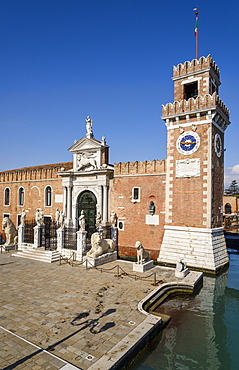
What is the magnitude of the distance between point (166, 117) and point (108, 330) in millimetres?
13593

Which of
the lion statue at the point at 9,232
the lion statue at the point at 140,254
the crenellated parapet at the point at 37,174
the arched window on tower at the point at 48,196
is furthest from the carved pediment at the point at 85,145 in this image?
the lion statue at the point at 140,254

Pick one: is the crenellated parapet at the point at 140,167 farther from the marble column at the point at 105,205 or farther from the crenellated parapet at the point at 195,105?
the crenellated parapet at the point at 195,105

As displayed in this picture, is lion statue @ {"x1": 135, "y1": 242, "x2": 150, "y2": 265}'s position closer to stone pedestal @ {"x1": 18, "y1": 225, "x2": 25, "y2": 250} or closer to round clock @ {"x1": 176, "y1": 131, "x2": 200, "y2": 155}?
round clock @ {"x1": 176, "y1": 131, "x2": 200, "y2": 155}

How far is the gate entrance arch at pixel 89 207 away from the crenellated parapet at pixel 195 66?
36.2 feet

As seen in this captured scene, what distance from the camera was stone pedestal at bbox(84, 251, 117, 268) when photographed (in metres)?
14.2

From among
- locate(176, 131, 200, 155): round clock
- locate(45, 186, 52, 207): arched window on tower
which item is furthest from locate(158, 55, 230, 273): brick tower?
locate(45, 186, 52, 207): arched window on tower

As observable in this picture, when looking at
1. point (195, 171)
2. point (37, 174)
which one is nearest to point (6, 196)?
point (37, 174)

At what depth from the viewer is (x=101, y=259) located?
14.8 meters

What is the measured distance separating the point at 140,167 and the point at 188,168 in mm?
3807

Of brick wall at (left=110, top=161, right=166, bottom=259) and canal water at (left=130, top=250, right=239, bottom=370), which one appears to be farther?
brick wall at (left=110, top=161, right=166, bottom=259)

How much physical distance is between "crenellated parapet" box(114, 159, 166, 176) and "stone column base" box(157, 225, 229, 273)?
162 inches

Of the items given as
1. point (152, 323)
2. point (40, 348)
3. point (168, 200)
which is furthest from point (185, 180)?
point (40, 348)

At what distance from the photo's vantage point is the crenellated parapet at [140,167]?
17.5 m

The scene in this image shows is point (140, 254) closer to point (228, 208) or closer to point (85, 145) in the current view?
point (85, 145)
